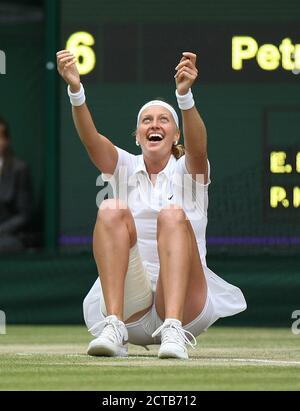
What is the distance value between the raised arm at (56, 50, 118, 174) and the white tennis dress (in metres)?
0.06

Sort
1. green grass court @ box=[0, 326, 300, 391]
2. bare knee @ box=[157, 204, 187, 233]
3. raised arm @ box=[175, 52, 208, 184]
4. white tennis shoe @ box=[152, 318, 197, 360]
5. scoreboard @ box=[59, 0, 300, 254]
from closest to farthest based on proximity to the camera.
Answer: green grass court @ box=[0, 326, 300, 391] < white tennis shoe @ box=[152, 318, 197, 360] < bare knee @ box=[157, 204, 187, 233] < raised arm @ box=[175, 52, 208, 184] < scoreboard @ box=[59, 0, 300, 254]

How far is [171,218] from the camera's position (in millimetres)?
6094

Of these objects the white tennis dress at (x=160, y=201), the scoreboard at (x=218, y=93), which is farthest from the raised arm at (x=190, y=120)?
the scoreboard at (x=218, y=93)

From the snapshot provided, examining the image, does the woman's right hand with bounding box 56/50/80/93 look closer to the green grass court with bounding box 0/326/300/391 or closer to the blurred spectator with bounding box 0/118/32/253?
the green grass court with bounding box 0/326/300/391

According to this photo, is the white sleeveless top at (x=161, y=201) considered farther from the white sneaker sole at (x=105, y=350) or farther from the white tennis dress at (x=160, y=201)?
the white sneaker sole at (x=105, y=350)

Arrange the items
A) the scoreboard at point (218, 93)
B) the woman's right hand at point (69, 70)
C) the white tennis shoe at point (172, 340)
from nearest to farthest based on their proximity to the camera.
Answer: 1. the white tennis shoe at point (172, 340)
2. the woman's right hand at point (69, 70)
3. the scoreboard at point (218, 93)

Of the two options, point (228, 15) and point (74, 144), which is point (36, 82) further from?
point (228, 15)

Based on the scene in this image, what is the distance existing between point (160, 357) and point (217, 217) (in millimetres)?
3594

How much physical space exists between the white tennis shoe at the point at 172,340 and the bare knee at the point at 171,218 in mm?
385

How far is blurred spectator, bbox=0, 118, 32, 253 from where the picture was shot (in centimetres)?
951

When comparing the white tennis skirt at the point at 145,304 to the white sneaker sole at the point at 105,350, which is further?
the white tennis skirt at the point at 145,304

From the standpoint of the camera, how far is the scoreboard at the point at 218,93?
941 centimetres

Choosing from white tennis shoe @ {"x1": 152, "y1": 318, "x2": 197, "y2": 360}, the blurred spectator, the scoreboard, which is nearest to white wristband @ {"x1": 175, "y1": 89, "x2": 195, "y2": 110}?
white tennis shoe @ {"x1": 152, "y1": 318, "x2": 197, "y2": 360}

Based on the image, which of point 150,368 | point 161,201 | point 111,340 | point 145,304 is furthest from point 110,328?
point 161,201
